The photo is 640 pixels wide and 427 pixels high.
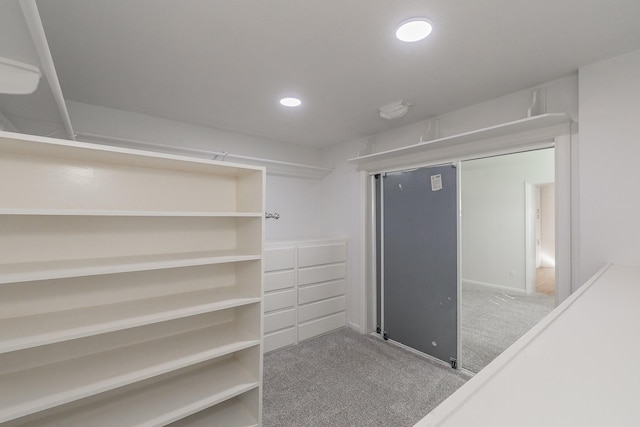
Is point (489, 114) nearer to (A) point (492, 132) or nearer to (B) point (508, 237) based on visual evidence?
(A) point (492, 132)

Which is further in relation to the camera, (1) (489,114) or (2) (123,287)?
(1) (489,114)

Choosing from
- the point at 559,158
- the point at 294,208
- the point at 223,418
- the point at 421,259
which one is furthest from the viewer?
the point at 294,208

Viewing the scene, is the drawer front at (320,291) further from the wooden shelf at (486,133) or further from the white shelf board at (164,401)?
the wooden shelf at (486,133)

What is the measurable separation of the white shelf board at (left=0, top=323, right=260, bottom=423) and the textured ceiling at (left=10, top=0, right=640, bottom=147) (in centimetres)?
176

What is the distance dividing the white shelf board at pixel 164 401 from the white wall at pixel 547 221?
6273mm

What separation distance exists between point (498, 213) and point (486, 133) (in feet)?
12.0

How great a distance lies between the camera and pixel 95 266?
1399 mm

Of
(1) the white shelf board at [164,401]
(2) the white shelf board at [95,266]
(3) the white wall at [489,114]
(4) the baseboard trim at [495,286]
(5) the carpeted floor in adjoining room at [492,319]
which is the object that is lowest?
(5) the carpeted floor in adjoining room at [492,319]

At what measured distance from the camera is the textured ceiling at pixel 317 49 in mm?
1355

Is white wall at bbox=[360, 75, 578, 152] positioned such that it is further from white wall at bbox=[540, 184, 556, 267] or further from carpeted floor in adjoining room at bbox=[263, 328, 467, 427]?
white wall at bbox=[540, 184, 556, 267]

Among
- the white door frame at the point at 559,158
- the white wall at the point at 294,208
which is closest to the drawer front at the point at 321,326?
the white wall at the point at 294,208

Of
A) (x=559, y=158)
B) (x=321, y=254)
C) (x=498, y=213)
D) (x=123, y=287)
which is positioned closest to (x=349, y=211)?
(x=321, y=254)

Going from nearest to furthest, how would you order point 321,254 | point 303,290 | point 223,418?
point 223,418
point 303,290
point 321,254

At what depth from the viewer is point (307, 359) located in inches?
114
